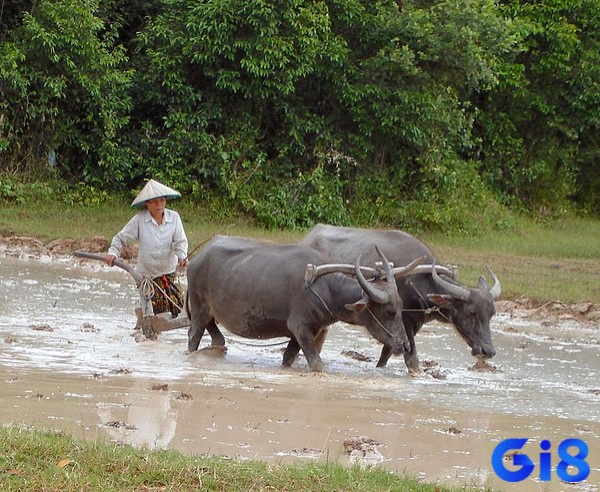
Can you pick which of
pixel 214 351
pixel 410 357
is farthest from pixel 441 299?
pixel 214 351

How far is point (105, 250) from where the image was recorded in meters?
14.8

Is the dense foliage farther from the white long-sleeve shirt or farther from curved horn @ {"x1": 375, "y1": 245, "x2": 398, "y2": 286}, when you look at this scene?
curved horn @ {"x1": 375, "y1": 245, "x2": 398, "y2": 286}

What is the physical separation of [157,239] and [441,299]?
2408 millimetres

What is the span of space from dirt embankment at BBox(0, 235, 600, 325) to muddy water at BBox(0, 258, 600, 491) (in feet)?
1.57

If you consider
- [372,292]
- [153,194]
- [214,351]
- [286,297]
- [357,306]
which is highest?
[153,194]

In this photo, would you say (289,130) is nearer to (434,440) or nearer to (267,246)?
(267,246)

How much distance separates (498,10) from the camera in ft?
69.4

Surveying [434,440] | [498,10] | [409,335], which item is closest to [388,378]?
[409,335]

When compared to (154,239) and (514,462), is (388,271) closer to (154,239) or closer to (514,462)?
(154,239)

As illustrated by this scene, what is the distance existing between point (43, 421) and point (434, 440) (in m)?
2.22

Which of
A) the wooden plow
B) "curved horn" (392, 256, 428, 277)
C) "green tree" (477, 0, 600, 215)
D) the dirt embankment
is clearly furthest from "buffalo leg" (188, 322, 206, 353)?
"green tree" (477, 0, 600, 215)

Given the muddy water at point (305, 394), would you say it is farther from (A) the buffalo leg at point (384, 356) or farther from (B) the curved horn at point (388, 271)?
(B) the curved horn at point (388, 271)

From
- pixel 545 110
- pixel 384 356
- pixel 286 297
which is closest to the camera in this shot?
pixel 286 297

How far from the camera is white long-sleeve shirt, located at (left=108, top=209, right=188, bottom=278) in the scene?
9.47 m
